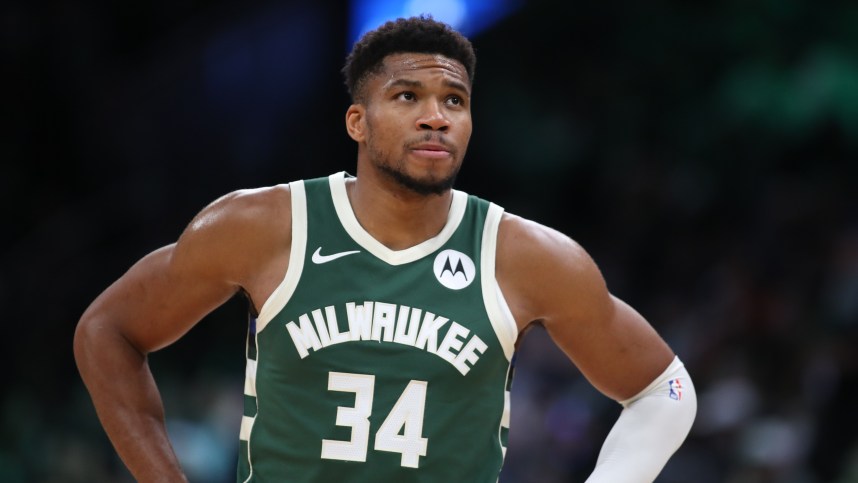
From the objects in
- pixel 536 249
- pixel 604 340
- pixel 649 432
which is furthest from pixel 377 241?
pixel 649 432

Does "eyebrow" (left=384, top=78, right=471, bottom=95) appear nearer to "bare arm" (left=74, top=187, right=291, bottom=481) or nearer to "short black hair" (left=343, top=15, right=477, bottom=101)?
"short black hair" (left=343, top=15, right=477, bottom=101)

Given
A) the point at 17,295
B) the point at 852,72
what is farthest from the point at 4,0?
the point at 852,72

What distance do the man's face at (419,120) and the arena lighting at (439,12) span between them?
5.71m

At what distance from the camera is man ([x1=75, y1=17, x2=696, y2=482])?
385 centimetres

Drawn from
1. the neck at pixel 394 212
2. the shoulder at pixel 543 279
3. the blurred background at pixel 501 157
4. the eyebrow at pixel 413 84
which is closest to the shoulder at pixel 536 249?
the shoulder at pixel 543 279

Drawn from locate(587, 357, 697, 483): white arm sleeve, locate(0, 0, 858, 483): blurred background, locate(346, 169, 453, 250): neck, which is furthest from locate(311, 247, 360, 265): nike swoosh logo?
locate(0, 0, 858, 483): blurred background

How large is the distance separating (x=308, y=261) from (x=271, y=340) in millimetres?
266

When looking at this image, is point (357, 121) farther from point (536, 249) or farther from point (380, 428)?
point (380, 428)

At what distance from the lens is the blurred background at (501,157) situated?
948 centimetres

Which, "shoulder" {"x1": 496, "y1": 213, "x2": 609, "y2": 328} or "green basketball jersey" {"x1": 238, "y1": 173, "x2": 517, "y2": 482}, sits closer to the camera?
"green basketball jersey" {"x1": 238, "y1": 173, "x2": 517, "y2": 482}

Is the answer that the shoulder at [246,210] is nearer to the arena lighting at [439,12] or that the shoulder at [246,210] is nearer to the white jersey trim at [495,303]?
the white jersey trim at [495,303]

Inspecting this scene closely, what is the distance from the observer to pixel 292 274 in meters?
3.90

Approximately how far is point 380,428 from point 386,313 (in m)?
0.35

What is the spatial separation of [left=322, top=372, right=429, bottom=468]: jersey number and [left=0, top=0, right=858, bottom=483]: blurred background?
17.4 ft
